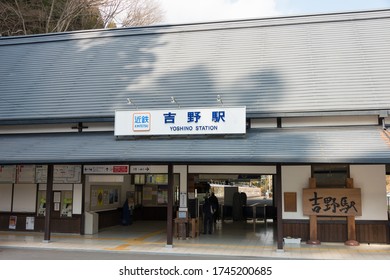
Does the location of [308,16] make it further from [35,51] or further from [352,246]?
[35,51]

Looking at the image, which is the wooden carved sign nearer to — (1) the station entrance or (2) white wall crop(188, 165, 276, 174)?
(2) white wall crop(188, 165, 276, 174)

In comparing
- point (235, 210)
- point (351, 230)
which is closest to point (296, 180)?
point (351, 230)

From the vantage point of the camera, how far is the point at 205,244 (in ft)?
40.3

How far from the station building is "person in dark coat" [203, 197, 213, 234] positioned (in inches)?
21.9

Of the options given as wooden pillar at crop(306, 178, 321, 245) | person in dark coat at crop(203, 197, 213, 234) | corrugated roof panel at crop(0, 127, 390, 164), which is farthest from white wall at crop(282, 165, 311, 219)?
person in dark coat at crop(203, 197, 213, 234)

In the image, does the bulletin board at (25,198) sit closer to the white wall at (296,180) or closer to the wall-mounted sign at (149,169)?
the wall-mounted sign at (149,169)

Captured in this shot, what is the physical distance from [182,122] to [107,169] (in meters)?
3.69

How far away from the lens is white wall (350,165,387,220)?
39.9ft

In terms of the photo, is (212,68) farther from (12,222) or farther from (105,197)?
(12,222)

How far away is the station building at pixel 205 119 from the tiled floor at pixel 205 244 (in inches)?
20.7

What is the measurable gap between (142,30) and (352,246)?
38.9 feet

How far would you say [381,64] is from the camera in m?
13.1

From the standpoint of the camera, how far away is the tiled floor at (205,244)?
10.8 meters

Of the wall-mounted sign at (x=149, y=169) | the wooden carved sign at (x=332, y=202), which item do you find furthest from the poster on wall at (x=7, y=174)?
the wooden carved sign at (x=332, y=202)
